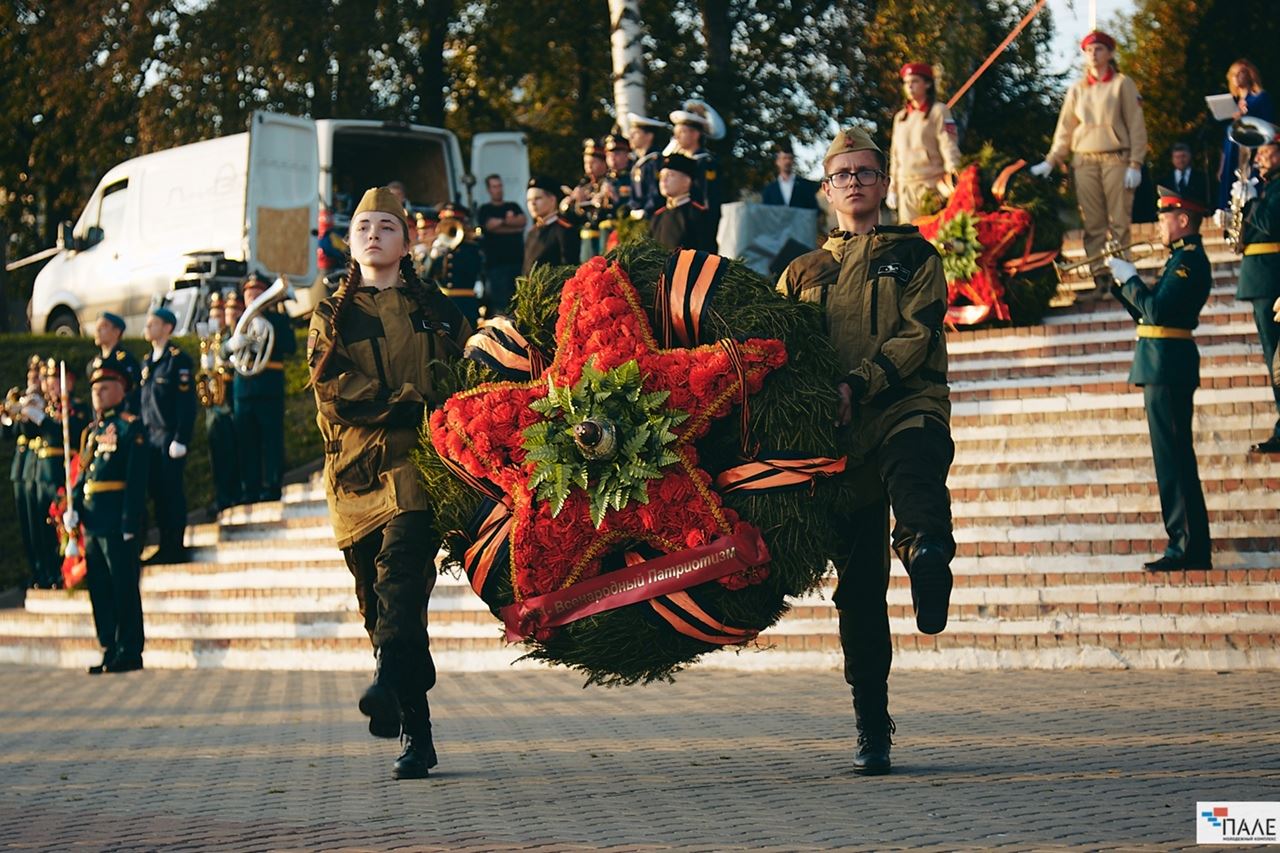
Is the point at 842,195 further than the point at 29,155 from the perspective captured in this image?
No

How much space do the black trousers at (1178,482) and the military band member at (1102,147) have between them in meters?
4.84

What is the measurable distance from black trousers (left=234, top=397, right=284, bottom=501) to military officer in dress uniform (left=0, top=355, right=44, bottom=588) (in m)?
1.81

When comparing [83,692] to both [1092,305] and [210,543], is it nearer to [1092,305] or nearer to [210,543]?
[210,543]

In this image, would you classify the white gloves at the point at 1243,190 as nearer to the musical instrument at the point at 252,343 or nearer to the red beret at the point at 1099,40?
the red beret at the point at 1099,40

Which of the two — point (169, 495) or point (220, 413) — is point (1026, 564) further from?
point (220, 413)

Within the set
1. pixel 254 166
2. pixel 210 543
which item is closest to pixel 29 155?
pixel 254 166

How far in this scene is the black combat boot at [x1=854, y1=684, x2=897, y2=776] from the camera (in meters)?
6.95

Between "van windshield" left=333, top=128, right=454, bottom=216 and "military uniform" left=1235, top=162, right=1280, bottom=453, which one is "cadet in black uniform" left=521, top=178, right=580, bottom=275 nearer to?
"military uniform" left=1235, top=162, right=1280, bottom=453

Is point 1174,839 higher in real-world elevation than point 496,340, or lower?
lower

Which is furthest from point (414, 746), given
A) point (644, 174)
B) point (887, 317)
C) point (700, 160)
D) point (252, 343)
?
point (252, 343)

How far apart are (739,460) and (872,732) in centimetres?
140

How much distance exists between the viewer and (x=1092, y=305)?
1574 cm

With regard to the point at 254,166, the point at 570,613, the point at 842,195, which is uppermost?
the point at 254,166

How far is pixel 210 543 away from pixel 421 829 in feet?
33.9
